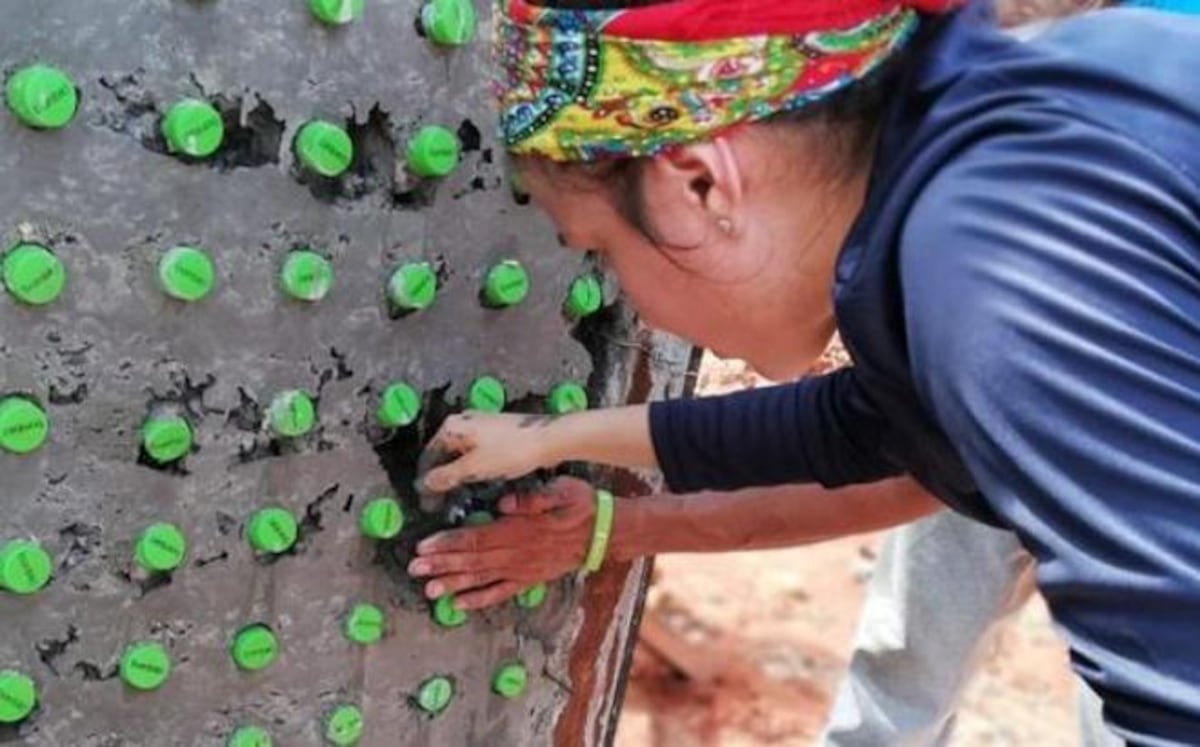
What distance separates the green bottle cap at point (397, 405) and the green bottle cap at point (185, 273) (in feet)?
0.63

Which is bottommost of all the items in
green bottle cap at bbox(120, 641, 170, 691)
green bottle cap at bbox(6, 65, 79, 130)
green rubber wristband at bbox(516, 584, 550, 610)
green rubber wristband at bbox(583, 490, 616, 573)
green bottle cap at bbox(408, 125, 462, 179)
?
green rubber wristband at bbox(516, 584, 550, 610)

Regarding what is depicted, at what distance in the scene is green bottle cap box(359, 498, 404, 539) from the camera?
1354 mm

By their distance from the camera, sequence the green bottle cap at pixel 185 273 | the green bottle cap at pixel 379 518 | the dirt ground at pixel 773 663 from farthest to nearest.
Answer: the dirt ground at pixel 773 663, the green bottle cap at pixel 379 518, the green bottle cap at pixel 185 273

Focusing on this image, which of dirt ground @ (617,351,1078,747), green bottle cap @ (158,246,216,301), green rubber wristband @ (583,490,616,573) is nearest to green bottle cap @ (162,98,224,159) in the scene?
green bottle cap @ (158,246,216,301)

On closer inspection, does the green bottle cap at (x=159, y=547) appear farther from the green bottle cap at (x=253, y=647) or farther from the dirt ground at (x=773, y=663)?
the dirt ground at (x=773, y=663)

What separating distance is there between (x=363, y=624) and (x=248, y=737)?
12 cm

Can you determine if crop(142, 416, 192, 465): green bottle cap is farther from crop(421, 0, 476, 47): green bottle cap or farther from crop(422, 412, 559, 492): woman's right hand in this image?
crop(421, 0, 476, 47): green bottle cap

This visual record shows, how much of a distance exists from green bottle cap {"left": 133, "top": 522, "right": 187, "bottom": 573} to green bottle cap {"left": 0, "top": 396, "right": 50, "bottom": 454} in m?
0.11

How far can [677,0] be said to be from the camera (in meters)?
0.90

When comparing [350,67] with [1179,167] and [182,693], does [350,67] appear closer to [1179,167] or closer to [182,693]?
[182,693]

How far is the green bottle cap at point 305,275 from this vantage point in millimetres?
1218

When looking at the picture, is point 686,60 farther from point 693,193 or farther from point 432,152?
point 432,152

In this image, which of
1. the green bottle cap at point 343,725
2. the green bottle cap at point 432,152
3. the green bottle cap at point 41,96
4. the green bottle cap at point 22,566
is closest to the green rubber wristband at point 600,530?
the green bottle cap at point 343,725

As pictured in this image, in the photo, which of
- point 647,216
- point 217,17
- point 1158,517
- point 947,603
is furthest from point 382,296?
point 947,603
